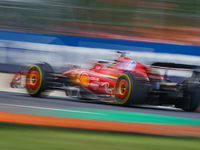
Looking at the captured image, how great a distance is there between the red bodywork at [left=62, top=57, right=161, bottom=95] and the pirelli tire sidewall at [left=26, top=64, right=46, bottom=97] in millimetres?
486

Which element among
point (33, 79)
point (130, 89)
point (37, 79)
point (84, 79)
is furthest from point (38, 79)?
point (130, 89)

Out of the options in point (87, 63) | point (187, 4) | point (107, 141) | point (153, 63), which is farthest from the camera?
point (87, 63)

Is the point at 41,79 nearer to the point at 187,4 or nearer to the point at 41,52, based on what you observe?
the point at 41,52

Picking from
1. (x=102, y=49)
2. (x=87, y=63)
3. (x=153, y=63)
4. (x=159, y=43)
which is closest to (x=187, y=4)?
(x=159, y=43)

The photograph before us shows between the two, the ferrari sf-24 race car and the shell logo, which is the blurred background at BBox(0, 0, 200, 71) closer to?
→ the ferrari sf-24 race car

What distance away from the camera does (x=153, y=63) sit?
526 centimetres

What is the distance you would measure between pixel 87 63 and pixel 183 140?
2.46 meters

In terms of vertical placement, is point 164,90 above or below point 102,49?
below

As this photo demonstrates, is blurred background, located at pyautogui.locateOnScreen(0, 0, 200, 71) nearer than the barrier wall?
Yes

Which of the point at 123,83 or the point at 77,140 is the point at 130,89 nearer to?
the point at 123,83

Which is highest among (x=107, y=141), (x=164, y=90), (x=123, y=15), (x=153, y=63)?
(x=123, y=15)

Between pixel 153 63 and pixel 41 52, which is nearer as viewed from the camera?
pixel 153 63

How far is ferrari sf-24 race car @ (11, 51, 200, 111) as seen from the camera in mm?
5457

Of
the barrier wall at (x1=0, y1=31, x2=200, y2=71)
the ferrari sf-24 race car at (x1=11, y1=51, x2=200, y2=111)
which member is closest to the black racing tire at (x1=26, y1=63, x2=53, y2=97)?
the ferrari sf-24 race car at (x1=11, y1=51, x2=200, y2=111)
